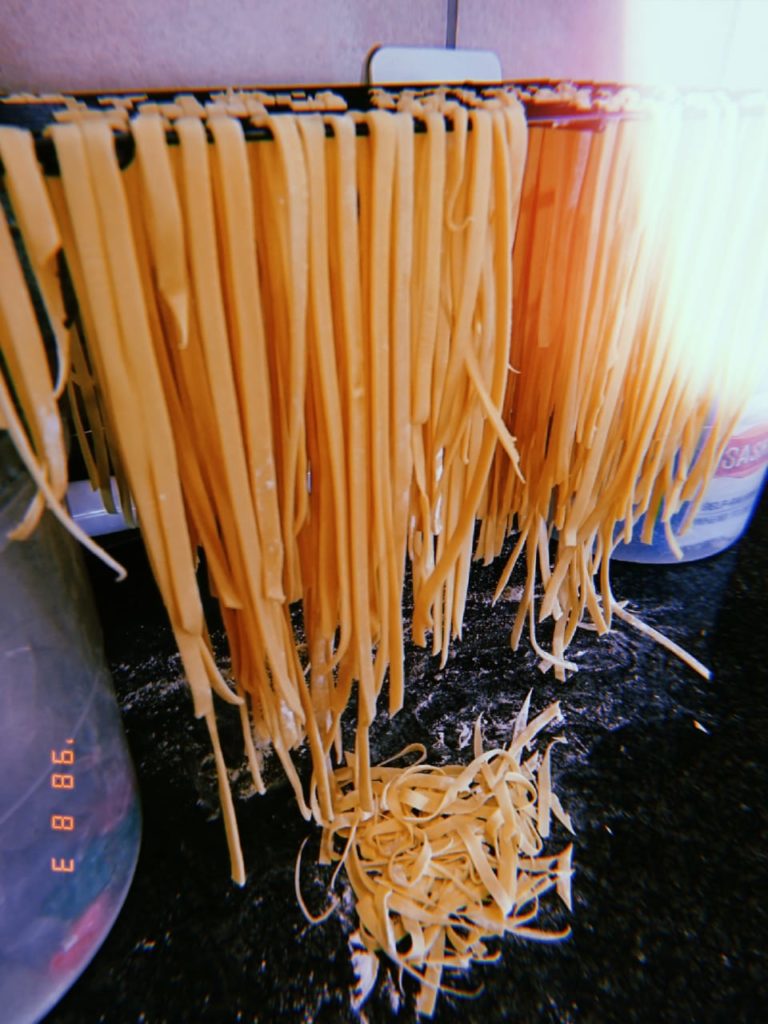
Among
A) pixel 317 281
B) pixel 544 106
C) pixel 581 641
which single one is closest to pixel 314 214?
pixel 317 281

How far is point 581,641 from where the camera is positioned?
28.5 inches

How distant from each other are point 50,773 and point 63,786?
16 mm

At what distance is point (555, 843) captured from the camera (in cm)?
54

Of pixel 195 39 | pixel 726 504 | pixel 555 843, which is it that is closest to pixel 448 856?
pixel 555 843

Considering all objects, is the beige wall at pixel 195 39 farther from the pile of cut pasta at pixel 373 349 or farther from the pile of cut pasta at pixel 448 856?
the pile of cut pasta at pixel 448 856

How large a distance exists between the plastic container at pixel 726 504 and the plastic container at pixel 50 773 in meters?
0.57

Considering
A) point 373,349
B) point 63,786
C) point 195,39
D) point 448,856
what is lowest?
point 448,856

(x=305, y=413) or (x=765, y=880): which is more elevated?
(x=305, y=413)

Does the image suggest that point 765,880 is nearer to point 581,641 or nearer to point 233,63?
point 581,641

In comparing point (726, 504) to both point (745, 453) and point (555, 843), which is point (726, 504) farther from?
point (555, 843)

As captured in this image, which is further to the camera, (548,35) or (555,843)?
(548,35)

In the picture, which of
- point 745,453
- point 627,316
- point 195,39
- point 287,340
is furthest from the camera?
point 745,453

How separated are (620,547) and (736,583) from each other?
0.13m

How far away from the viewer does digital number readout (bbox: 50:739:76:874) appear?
1.37 ft
